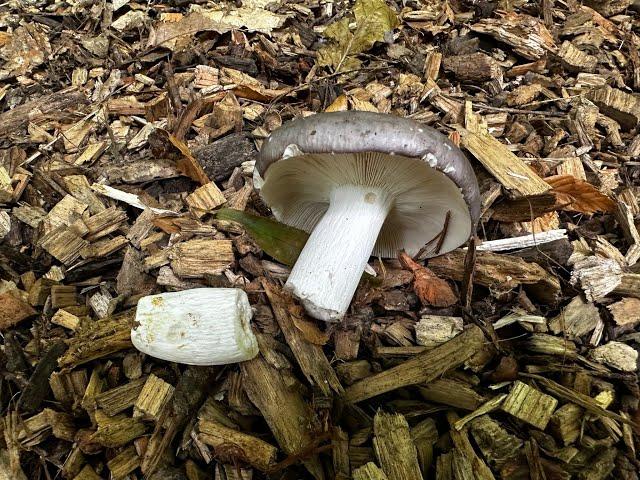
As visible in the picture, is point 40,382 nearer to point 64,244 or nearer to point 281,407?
point 64,244

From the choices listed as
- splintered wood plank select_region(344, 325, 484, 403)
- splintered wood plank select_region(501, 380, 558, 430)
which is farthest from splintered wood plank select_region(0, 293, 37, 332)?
splintered wood plank select_region(501, 380, 558, 430)

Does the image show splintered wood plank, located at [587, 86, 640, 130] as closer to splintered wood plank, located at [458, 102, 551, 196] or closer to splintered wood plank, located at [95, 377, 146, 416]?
splintered wood plank, located at [458, 102, 551, 196]

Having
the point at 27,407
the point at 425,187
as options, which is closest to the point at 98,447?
the point at 27,407

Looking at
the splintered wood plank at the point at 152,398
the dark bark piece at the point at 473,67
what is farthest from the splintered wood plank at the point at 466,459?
the dark bark piece at the point at 473,67

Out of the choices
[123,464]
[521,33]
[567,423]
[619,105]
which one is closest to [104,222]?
[123,464]

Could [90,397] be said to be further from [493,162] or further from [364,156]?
[493,162]

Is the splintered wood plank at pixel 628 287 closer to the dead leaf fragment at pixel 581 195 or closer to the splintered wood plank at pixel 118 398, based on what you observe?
the dead leaf fragment at pixel 581 195

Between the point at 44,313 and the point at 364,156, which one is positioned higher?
the point at 364,156
